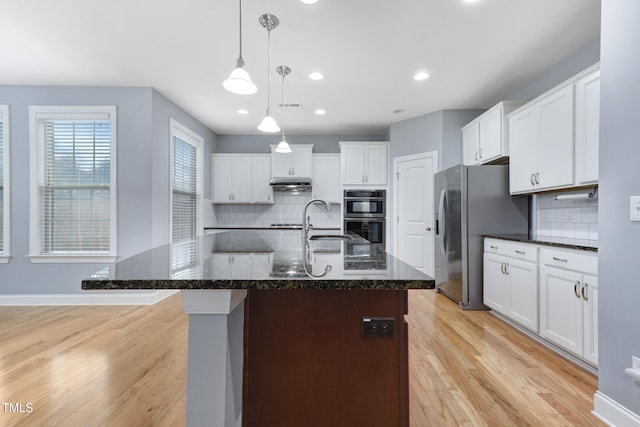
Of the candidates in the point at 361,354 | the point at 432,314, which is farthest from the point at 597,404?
the point at 432,314

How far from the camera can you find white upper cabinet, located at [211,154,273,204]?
18.3 ft

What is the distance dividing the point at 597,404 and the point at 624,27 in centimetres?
191

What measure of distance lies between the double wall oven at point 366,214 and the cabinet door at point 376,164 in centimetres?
21

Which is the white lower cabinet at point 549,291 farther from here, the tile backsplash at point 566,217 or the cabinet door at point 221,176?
the cabinet door at point 221,176

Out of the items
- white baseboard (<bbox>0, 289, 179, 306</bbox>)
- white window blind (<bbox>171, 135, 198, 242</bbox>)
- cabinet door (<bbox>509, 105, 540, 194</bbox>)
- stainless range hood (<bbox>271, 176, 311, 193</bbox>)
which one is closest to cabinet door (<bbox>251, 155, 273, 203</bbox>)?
stainless range hood (<bbox>271, 176, 311, 193</bbox>)

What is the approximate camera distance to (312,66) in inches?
123

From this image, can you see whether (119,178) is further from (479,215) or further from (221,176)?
(479,215)

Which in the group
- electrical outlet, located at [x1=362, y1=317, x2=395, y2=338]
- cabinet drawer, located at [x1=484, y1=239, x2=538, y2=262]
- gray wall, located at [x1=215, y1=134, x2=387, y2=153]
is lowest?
electrical outlet, located at [x1=362, y1=317, x2=395, y2=338]

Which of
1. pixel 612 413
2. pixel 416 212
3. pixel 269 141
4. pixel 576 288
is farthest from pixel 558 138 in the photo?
pixel 269 141

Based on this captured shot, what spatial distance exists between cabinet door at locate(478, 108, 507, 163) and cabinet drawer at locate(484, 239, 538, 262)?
1.00 meters

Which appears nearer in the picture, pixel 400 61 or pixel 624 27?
pixel 624 27

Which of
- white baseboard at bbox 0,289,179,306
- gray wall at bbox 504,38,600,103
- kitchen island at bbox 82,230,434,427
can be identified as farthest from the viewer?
white baseboard at bbox 0,289,179,306

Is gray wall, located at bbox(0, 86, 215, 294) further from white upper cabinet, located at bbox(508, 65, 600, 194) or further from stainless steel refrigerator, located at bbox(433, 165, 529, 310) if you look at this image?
white upper cabinet, located at bbox(508, 65, 600, 194)

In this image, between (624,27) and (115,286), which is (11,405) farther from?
(624,27)
